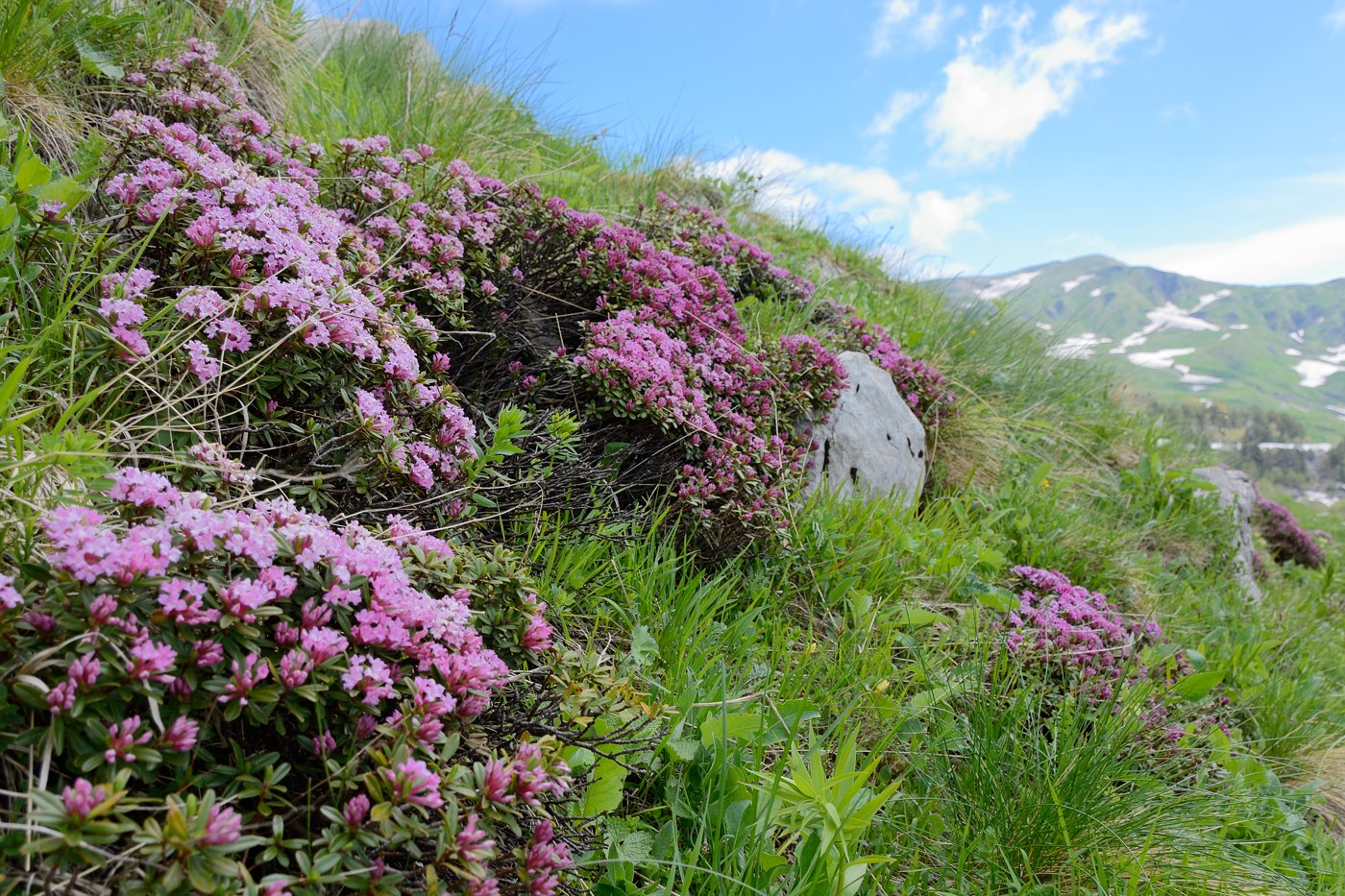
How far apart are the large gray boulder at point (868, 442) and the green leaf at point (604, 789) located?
228 centimetres

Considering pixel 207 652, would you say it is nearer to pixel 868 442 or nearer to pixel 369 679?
pixel 369 679

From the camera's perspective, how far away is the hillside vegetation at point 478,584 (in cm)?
126

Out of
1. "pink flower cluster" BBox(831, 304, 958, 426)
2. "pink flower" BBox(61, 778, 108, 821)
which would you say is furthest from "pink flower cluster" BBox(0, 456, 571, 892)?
"pink flower cluster" BBox(831, 304, 958, 426)

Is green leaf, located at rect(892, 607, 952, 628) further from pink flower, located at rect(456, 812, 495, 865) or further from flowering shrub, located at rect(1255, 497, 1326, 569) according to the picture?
flowering shrub, located at rect(1255, 497, 1326, 569)

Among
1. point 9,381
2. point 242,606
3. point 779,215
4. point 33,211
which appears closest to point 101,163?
point 33,211

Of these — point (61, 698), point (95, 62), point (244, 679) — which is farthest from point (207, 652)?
point (95, 62)

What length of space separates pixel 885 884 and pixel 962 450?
154 inches

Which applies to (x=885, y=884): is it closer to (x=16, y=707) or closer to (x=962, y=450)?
(x=16, y=707)

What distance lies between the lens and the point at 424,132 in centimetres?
482

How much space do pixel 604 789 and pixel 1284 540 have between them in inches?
397

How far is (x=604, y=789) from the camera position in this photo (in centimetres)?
186

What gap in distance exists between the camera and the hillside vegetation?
1257 mm

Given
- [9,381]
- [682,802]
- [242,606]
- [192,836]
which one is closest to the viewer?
[192,836]

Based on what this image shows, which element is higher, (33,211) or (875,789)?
(33,211)
